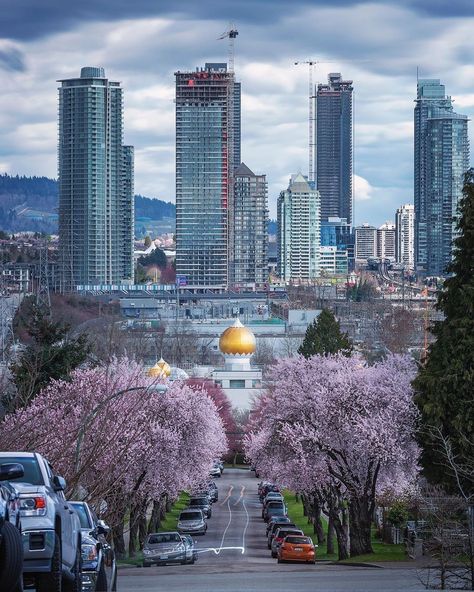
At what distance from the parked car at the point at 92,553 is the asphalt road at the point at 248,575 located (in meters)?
5.74

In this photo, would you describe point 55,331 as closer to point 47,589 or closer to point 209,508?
point 209,508

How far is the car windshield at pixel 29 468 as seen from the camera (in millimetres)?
16556

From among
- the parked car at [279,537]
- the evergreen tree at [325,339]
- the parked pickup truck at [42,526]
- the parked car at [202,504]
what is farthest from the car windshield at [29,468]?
the evergreen tree at [325,339]

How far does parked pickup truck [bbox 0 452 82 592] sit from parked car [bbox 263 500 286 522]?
155 ft

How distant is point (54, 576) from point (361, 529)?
3025cm

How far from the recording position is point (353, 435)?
46094mm

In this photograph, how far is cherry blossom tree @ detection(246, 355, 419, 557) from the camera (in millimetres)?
45438

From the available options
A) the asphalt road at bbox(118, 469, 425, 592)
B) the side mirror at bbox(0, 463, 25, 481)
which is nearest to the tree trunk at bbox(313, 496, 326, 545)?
the asphalt road at bbox(118, 469, 425, 592)

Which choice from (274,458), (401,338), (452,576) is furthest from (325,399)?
(401,338)

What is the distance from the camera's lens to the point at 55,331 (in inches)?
2425

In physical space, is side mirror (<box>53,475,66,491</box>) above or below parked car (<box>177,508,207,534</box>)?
above

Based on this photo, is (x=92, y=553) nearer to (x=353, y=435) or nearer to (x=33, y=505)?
(x=33, y=505)

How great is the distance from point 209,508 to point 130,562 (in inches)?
1014

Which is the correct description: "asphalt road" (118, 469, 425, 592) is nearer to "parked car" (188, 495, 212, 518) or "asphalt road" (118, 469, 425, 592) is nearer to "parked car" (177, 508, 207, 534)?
"parked car" (177, 508, 207, 534)
